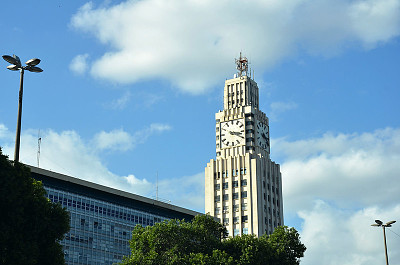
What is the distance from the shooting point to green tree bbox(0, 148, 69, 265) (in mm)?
33281

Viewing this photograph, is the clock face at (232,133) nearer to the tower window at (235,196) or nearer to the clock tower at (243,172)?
the clock tower at (243,172)

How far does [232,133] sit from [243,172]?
8863 millimetres

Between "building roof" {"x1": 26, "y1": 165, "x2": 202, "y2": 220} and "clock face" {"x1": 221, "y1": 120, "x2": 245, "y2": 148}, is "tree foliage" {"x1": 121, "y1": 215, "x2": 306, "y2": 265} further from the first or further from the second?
"clock face" {"x1": 221, "y1": 120, "x2": 245, "y2": 148}

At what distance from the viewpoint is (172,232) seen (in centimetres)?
5528


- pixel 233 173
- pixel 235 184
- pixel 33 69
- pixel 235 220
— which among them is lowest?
pixel 33 69

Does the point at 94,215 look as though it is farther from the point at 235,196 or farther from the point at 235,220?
the point at 235,196

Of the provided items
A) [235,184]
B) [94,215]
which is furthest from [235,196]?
[94,215]

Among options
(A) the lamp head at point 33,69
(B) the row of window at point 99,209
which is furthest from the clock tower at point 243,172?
(A) the lamp head at point 33,69

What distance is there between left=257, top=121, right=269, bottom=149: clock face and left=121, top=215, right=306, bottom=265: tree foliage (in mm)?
73650

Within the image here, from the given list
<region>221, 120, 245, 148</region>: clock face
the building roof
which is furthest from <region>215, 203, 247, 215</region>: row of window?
the building roof

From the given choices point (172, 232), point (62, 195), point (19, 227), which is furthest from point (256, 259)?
point (62, 195)

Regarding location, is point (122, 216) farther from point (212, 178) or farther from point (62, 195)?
point (212, 178)

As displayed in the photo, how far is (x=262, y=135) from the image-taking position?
133375 millimetres

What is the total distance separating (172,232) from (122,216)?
42.7 meters
